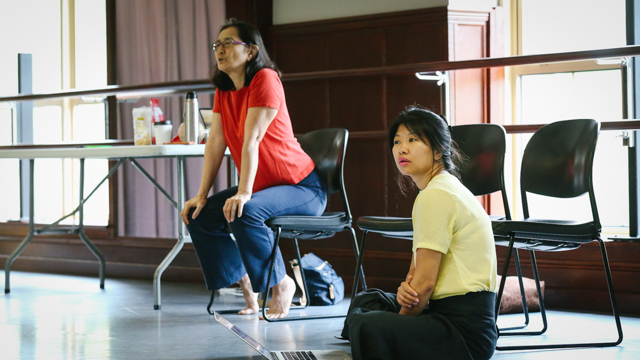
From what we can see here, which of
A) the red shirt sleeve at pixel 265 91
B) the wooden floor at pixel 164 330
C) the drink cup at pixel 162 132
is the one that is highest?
the red shirt sleeve at pixel 265 91

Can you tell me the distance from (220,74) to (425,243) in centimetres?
148

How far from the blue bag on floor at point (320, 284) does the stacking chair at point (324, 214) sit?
10cm

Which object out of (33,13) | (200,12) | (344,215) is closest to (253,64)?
(344,215)

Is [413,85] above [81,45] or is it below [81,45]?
below

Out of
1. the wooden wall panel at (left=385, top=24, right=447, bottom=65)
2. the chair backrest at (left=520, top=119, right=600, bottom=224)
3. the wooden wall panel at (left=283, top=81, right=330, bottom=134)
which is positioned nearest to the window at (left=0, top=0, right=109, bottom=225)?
the wooden wall panel at (left=283, top=81, right=330, bottom=134)

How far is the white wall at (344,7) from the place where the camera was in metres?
3.55

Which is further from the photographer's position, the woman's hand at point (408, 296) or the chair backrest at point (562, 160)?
the chair backrest at point (562, 160)

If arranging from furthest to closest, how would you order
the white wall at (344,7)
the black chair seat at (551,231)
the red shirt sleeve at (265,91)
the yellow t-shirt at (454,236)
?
the white wall at (344,7) → the red shirt sleeve at (265,91) → the black chair seat at (551,231) → the yellow t-shirt at (454,236)

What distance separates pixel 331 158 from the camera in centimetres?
279

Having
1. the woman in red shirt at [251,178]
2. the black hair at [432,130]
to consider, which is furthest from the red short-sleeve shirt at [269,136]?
the black hair at [432,130]

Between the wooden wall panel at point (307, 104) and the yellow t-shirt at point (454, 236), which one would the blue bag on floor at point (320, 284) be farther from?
the yellow t-shirt at point (454, 236)

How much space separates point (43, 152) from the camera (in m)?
3.23

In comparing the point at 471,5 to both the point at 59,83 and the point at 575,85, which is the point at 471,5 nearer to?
the point at 575,85

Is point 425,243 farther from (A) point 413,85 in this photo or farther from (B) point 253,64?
(A) point 413,85
